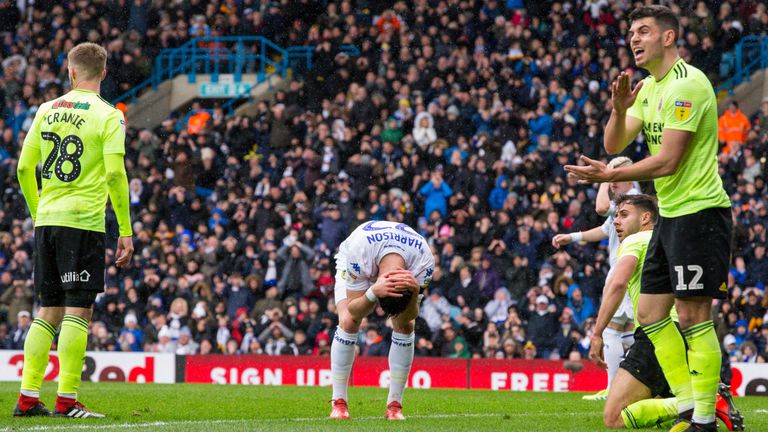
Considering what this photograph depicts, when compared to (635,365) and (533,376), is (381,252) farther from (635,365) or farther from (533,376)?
(533,376)

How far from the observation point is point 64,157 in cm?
916

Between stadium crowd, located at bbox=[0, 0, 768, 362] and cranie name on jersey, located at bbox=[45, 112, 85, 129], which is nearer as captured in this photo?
cranie name on jersey, located at bbox=[45, 112, 85, 129]

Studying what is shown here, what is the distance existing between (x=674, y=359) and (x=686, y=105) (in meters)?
1.72

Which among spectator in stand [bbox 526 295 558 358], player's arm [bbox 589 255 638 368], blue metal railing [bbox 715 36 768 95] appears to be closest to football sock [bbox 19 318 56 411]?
player's arm [bbox 589 255 638 368]

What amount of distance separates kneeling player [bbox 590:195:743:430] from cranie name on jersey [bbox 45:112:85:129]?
418 centimetres

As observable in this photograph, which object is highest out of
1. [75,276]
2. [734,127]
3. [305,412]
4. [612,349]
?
[734,127]

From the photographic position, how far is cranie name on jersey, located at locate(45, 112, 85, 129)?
9.13m

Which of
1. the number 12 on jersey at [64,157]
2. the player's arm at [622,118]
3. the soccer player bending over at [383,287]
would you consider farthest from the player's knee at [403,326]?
the number 12 on jersey at [64,157]

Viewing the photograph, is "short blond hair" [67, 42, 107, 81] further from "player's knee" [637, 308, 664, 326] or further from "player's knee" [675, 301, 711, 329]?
"player's knee" [675, 301, 711, 329]

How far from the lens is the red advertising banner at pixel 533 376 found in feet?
58.4

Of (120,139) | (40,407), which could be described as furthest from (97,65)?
(40,407)

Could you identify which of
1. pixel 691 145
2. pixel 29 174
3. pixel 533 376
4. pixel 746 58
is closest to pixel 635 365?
pixel 691 145

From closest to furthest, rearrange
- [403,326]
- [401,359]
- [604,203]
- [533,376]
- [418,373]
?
[403,326]
[401,359]
[604,203]
[533,376]
[418,373]

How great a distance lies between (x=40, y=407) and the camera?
9.02m
